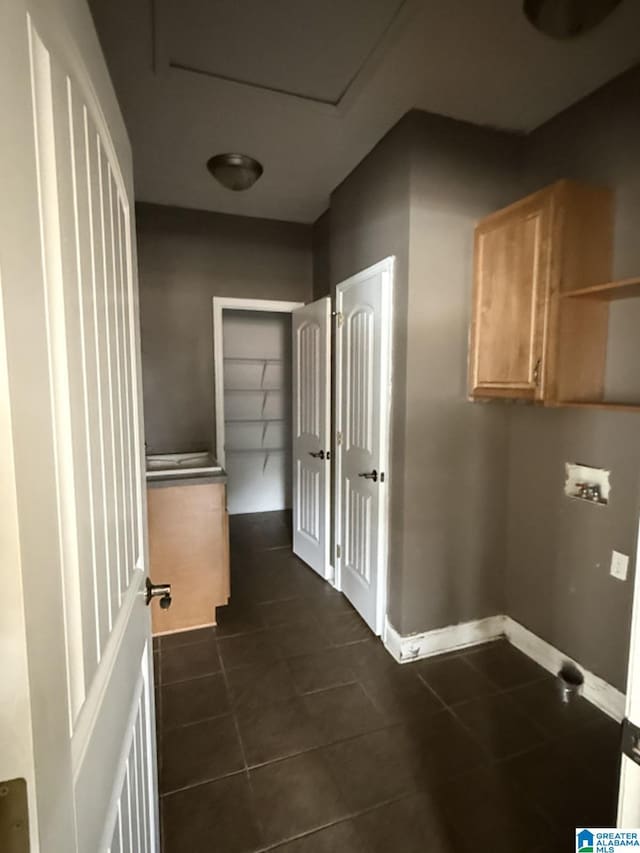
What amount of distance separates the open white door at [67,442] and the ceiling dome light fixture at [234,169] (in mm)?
1778

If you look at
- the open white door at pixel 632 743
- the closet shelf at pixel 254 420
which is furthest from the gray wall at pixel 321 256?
the open white door at pixel 632 743

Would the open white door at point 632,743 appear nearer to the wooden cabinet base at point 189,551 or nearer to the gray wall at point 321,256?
the wooden cabinet base at point 189,551

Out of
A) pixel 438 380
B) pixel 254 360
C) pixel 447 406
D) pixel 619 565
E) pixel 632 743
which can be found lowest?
pixel 619 565

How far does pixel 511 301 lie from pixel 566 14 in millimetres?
967

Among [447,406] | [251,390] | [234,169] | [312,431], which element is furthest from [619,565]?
[251,390]

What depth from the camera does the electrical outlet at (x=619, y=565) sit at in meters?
1.82

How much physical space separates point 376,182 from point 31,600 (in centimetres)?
253

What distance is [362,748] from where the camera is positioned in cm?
172

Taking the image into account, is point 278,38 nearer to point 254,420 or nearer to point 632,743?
point 632,743

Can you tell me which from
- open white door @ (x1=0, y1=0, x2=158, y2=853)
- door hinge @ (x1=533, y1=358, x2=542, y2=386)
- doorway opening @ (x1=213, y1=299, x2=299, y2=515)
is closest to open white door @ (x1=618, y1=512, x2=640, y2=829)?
open white door @ (x1=0, y1=0, x2=158, y2=853)

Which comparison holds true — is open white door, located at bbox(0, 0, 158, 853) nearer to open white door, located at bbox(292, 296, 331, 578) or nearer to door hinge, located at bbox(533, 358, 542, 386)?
door hinge, located at bbox(533, 358, 542, 386)

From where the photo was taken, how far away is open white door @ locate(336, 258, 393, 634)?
2.30m

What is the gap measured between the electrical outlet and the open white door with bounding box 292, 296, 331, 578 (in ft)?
5.51

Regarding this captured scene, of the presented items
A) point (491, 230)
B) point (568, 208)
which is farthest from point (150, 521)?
point (568, 208)
